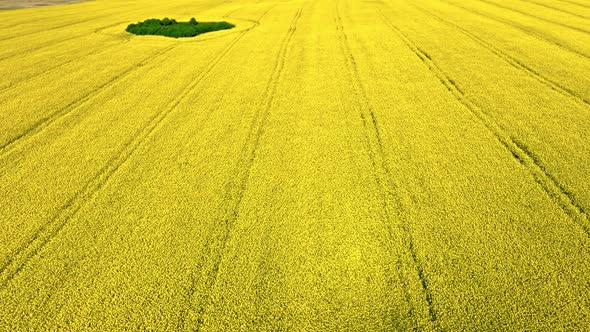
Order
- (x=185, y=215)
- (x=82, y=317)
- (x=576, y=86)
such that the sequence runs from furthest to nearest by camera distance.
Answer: (x=576, y=86), (x=185, y=215), (x=82, y=317)

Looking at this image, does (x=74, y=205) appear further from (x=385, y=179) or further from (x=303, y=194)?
(x=385, y=179)

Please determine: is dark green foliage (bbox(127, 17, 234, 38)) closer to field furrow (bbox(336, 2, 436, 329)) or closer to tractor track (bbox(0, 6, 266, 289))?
tractor track (bbox(0, 6, 266, 289))

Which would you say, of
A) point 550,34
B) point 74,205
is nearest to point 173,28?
point 74,205

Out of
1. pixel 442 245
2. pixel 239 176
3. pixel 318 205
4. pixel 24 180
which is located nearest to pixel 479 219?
pixel 442 245

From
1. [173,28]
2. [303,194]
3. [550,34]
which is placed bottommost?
[303,194]

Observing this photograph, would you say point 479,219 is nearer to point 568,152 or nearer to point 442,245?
point 442,245

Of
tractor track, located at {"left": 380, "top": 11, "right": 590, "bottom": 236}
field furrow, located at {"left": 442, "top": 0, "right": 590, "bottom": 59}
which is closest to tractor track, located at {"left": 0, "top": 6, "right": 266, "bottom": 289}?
tractor track, located at {"left": 380, "top": 11, "right": 590, "bottom": 236}

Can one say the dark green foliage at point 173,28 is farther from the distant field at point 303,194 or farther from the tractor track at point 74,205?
the tractor track at point 74,205
